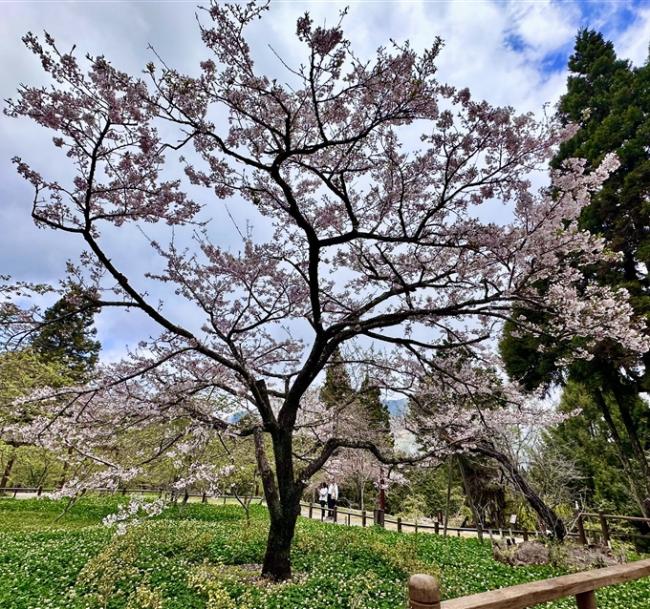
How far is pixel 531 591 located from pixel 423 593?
799mm

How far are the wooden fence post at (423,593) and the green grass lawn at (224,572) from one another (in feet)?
9.51

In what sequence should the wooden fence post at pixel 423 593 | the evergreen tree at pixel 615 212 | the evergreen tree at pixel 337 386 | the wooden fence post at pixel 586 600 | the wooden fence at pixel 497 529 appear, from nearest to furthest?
1. the wooden fence post at pixel 423 593
2. the wooden fence post at pixel 586 600
3. the wooden fence at pixel 497 529
4. the evergreen tree at pixel 615 212
5. the evergreen tree at pixel 337 386

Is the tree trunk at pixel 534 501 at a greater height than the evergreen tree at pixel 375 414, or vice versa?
the evergreen tree at pixel 375 414

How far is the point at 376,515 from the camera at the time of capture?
447 inches

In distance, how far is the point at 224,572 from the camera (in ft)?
16.2

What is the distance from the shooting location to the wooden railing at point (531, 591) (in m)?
1.65

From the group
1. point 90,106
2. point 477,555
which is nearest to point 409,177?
point 90,106

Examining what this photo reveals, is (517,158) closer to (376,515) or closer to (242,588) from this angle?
(242,588)

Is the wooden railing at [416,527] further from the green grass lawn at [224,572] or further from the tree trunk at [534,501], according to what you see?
the green grass lawn at [224,572]

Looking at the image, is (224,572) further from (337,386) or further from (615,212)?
(615,212)

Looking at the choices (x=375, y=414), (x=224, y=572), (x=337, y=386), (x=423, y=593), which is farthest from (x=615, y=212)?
(x=224, y=572)

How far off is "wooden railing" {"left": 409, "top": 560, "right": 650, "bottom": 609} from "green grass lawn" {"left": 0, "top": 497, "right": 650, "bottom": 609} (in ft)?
8.12

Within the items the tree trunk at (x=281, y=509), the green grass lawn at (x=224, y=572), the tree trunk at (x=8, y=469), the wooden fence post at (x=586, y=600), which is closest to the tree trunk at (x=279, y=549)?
the tree trunk at (x=281, y=509)

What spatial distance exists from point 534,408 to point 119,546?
6717mm
